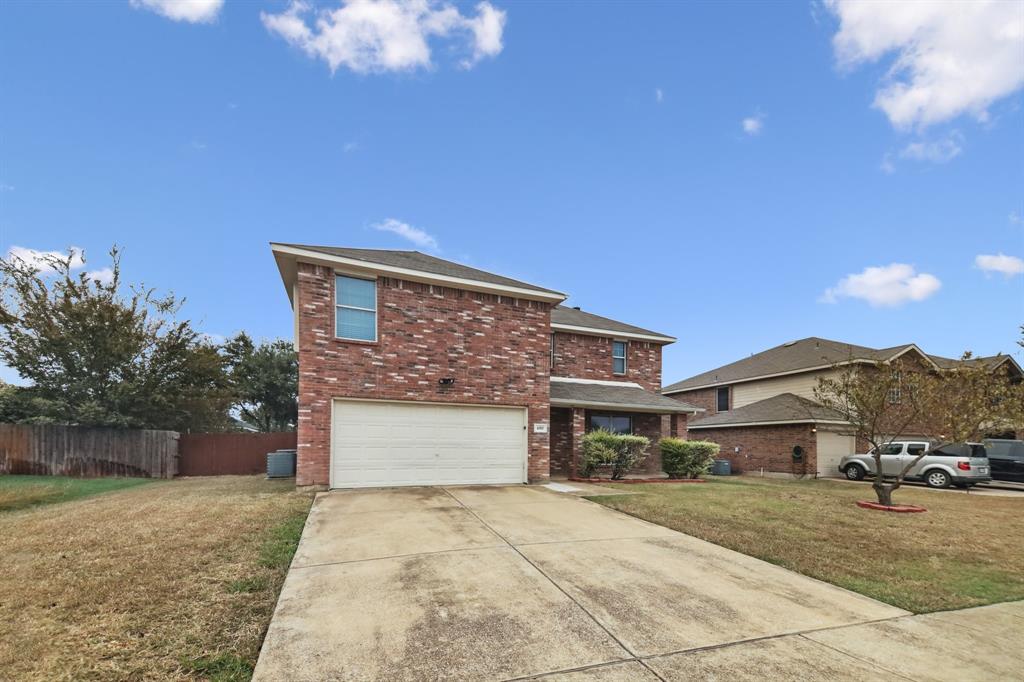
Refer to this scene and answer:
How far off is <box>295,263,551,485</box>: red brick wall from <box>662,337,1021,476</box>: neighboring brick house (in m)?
10.8

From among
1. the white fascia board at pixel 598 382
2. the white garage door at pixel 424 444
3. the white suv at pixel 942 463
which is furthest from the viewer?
the white fascia board at pixel 598 382

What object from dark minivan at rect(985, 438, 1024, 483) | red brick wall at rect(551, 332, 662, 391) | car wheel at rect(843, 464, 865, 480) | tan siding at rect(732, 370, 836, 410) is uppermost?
red brick wall at rect(551, 332, 662, 391)

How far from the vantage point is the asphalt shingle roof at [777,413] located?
18.9m

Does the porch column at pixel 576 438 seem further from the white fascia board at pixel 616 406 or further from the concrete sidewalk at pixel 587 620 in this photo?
the concrete sidewalk at pixel 587 620

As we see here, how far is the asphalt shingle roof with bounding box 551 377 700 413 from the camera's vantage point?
14609 millimetres

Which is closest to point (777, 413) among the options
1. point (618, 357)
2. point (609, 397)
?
point (618, 357)

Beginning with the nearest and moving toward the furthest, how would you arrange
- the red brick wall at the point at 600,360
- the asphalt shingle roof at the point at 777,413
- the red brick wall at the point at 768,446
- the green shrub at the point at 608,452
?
the green shrub at the point at 608,452, the red brick wall at the point at 600,360, the red brick wall at the point at 768,446, the asphalt shingle roof at the point at 777,413

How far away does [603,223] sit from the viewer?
18641 mm

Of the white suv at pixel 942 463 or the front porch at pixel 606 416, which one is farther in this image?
the white suv at pixel 942 463

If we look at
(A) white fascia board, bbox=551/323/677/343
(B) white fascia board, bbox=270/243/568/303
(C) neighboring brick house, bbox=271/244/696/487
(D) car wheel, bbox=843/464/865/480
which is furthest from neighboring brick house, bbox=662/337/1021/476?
(B) white fascia board, bbox=270/243/568/303

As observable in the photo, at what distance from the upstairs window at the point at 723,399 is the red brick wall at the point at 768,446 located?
302 centimetres

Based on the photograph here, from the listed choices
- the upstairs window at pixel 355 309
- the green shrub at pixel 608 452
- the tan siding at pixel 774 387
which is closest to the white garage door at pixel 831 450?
the tan siding at pixel 774 387

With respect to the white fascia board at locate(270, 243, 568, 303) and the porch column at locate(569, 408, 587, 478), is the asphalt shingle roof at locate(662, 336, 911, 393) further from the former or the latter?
the white fascia board at locate(270, 243, 568, 303)

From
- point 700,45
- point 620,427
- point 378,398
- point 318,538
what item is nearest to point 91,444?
point 378,398
